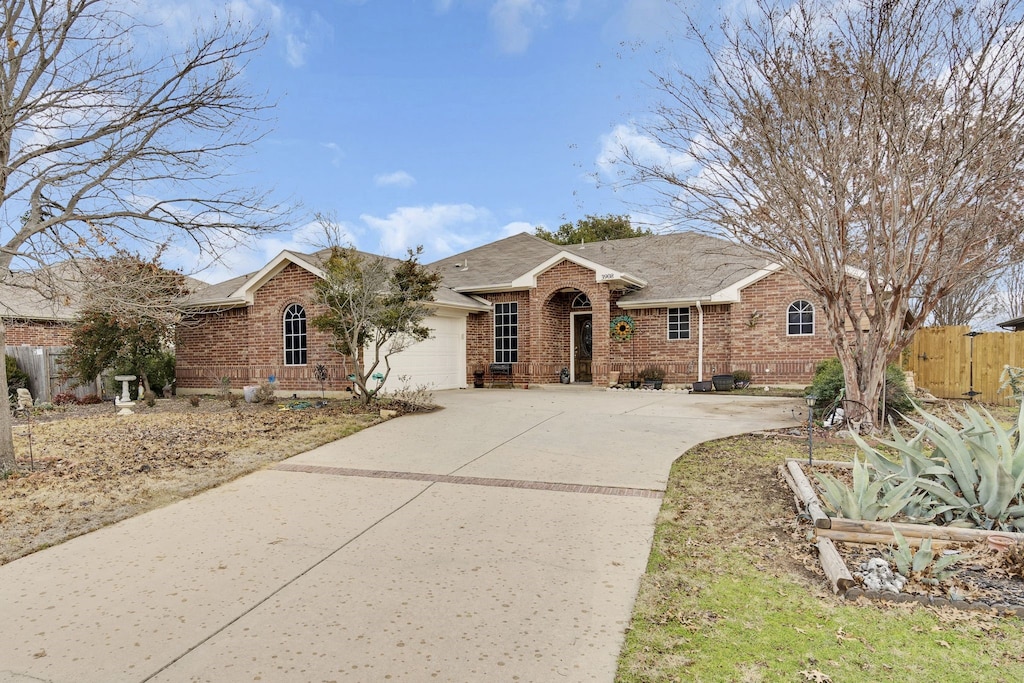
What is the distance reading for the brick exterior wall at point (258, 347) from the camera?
15703mm

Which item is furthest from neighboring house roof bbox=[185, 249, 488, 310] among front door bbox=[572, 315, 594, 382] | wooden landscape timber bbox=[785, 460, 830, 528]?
wooden landscape timber bbox=[785, 460, 830, 528]

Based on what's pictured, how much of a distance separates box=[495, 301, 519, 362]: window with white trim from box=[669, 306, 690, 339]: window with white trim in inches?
190

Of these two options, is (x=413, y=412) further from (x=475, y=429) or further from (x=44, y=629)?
(x=44, y=629)

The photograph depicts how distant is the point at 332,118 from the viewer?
1215cm

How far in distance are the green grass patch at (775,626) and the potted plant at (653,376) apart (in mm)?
12604

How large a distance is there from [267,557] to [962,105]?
29.5 feet

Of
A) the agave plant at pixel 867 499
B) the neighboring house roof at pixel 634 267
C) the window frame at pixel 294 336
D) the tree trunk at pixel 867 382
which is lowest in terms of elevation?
the agave plant at pixel 867 499

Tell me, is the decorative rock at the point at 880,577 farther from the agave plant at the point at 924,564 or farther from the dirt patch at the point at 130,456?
the dirt patch at the point at 130,456

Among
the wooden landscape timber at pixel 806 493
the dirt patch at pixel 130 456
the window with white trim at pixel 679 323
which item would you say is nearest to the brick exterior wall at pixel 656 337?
the window with white trim at pixel 679 323

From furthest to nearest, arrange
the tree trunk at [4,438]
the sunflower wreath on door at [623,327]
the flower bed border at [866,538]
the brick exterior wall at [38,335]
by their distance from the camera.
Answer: the brick exterior wall at [38,335], the sunflower wreath on door at [623,327], the tree trunk at [4,438], the flower bed border at [866,538]

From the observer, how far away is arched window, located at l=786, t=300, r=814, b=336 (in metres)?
16.2

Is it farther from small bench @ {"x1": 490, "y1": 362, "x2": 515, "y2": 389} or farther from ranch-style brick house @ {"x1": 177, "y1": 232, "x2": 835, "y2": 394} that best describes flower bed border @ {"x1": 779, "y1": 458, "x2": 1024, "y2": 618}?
small bench @ {"x1": 490, "y1": 362, "x2": 515, "y2": 389}

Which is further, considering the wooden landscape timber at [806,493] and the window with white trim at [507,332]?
the window with white trim at [507,332]

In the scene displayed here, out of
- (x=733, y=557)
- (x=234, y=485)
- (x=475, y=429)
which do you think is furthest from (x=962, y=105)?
(x=234, y=485)
